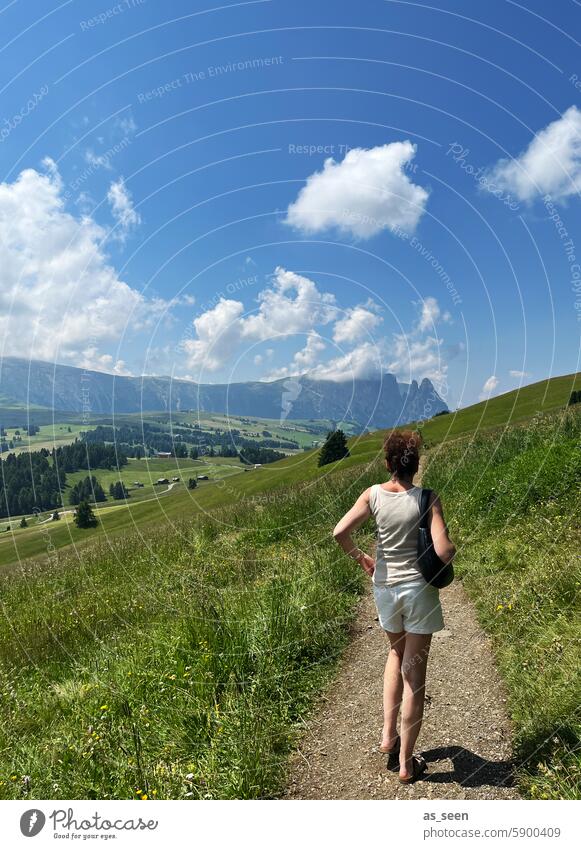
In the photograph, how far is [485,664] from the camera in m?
6.53

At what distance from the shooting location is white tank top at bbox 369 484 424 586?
479cm

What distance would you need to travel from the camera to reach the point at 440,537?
4609mm

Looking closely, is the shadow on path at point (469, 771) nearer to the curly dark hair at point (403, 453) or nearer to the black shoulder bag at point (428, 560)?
the black shoulder bag at point (428, 560)

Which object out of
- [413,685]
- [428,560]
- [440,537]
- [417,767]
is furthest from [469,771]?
[440,537]

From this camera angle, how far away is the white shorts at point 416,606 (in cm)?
476

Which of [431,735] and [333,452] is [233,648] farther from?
[333,452]

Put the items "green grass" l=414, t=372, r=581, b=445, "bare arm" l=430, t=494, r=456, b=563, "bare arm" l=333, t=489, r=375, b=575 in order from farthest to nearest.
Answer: "green grass" l=414, t=372, r=581, b=445, "bare arm" l=333, t=489, r=375, b=575, "bare arm" l=430, t=494, r=456, b=563

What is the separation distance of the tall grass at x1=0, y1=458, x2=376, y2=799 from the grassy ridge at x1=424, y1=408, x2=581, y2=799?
223 cm

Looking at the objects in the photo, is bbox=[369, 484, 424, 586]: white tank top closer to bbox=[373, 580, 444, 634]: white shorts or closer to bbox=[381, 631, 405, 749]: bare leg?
bbox=[373, 580, 444, 634]: white shorts

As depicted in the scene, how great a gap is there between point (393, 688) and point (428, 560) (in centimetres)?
139

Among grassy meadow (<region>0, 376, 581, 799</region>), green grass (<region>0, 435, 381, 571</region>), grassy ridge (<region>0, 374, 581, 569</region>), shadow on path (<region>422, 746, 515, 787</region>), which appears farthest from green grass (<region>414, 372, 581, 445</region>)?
shadow on path (<region>422, 746, 515, 787</region>)

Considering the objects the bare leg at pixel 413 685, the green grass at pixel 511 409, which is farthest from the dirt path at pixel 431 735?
the green grass at pixel 511 409
